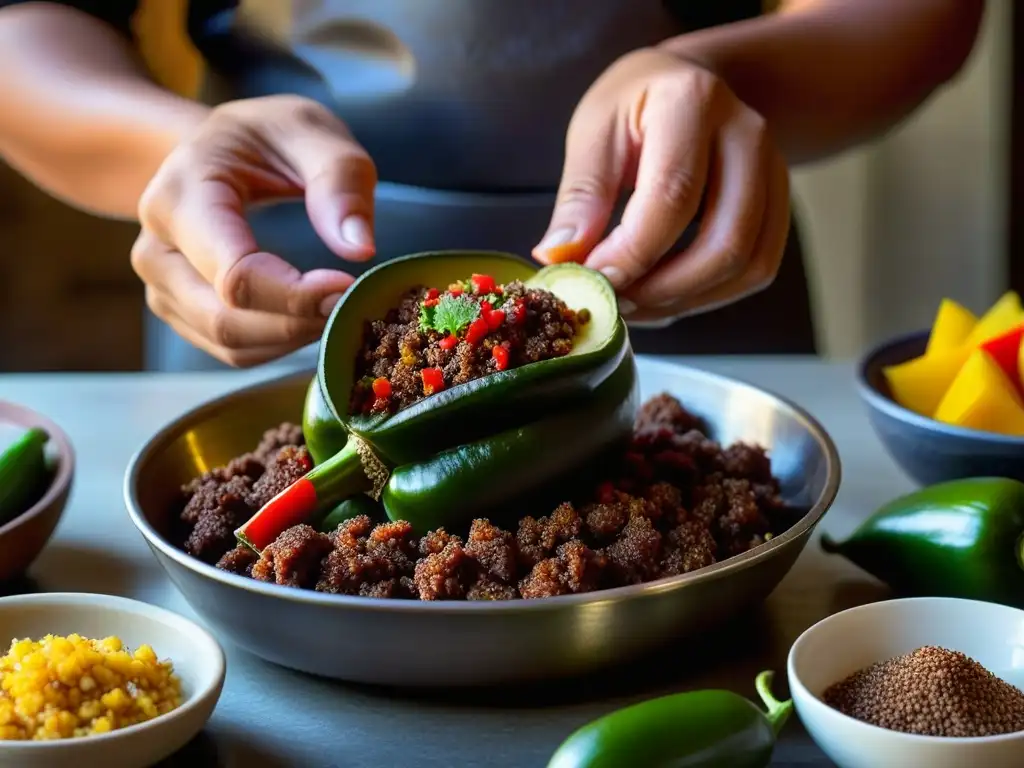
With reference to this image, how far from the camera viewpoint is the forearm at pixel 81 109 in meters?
1.28

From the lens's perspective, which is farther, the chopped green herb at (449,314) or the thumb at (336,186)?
the thumb at (336,186)

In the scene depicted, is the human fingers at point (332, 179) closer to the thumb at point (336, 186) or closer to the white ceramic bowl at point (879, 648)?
the thumb at point (336, 186)

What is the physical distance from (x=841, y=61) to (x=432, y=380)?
815 mm

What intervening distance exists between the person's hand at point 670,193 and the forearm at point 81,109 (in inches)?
16.7

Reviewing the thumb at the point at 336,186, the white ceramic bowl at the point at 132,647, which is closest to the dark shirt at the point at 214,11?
the thumb at the point at 336,186

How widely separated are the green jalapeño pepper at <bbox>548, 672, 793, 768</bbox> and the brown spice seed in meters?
0.07

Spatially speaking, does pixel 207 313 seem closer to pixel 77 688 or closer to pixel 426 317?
pixel 426 317

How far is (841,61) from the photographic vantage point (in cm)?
139

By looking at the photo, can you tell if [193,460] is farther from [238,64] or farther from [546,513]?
[238,64]

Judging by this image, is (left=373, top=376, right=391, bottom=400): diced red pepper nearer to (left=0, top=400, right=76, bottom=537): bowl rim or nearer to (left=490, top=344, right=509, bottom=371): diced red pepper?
(left=490, top=344, right=509, bottom=371): diced red pepper

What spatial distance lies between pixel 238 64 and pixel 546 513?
0.89m

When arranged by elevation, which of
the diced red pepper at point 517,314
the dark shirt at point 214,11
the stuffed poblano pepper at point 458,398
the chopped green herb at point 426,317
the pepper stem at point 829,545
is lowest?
the pepper stem at point 829,545

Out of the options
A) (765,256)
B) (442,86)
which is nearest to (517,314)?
(765,256)

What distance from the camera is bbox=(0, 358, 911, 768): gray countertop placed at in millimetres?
709
